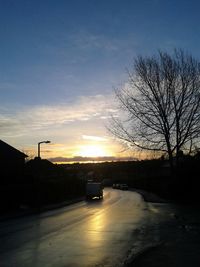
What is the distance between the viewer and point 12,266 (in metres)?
11.7

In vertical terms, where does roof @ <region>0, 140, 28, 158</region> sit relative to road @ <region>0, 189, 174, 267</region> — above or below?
above

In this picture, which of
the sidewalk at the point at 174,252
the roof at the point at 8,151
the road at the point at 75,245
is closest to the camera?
the sidewalk at the point at 174,252

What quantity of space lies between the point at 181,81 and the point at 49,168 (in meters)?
63.5

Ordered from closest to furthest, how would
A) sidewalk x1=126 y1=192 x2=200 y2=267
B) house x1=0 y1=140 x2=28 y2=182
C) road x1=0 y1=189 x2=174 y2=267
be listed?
sidewalk x1=126 y1=192 x2=200 y2=267, road x1=0 y1=189 x2=174 y2=267, house x1=0 y1=140 x2=28 y2=182

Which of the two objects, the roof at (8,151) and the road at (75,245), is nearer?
the road at (75,245)

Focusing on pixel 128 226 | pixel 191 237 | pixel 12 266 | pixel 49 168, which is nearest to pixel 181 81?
pixel 128 226

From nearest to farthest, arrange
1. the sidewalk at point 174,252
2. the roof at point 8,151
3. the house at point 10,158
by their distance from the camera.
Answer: the sidewalk at point 174,252 < the house at point 10,158 < the roof at point 8,151

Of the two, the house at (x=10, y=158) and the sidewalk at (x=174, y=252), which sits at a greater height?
the house at (x=10, y=158)

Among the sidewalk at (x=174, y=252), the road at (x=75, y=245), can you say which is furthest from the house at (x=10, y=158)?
the sidewalk at (x=174, y=252)

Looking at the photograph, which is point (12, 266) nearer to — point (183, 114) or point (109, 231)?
point (109, 231)

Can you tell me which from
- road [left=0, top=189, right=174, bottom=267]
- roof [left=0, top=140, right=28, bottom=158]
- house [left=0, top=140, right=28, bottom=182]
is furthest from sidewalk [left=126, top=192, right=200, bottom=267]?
roof [left=0, top=140, right=28, bottom=158]

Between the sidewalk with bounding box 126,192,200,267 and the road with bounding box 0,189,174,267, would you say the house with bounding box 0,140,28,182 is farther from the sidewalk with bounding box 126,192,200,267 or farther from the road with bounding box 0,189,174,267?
the sidewalk with bounding box 126,192,200,267

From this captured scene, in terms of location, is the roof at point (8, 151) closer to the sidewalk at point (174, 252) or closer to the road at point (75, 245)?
the road at point (75, 245)

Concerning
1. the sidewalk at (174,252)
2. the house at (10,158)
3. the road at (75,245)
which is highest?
the house at (10,158)
